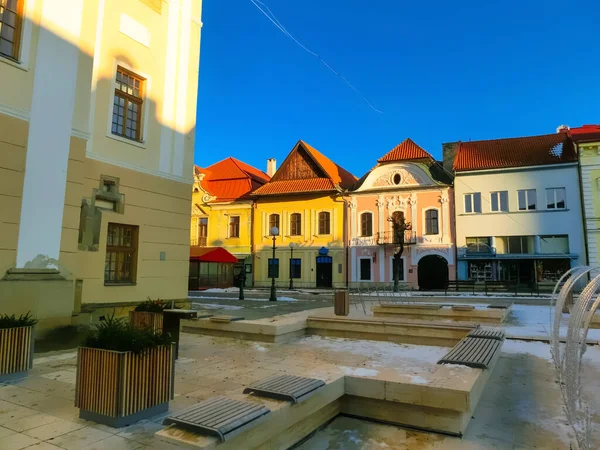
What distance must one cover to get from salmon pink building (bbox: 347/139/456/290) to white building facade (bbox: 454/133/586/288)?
1.25 metres

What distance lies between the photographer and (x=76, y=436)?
3715 mm

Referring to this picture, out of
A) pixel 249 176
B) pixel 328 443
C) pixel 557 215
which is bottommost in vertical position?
pixel 328 443

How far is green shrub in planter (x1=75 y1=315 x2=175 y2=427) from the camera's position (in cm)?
394

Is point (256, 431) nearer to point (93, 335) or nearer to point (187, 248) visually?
point (93, 335)

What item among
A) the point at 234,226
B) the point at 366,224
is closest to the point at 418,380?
the point at 366,224

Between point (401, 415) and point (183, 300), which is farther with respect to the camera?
point (183, 300)

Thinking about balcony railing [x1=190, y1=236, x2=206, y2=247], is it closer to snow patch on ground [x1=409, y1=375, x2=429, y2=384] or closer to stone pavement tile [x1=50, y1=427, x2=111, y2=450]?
snow patch on ground [x1=409, y1=375, x2=429, y2=384]

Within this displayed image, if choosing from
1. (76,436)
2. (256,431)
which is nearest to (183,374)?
(76,436)

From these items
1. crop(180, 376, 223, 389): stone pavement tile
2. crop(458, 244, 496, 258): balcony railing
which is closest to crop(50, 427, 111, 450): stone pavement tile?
crop(180, 376, 223, 389): stone pavement tile

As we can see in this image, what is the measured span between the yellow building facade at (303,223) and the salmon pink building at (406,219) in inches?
56.1

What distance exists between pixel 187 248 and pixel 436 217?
85.9ft

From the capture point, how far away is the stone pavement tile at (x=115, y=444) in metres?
3.47

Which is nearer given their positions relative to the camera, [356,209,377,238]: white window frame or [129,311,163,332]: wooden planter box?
[129,311,163,332]: wooden planter box

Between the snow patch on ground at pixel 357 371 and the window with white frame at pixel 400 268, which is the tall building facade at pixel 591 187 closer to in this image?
the window with white frame at pixel 400 268
